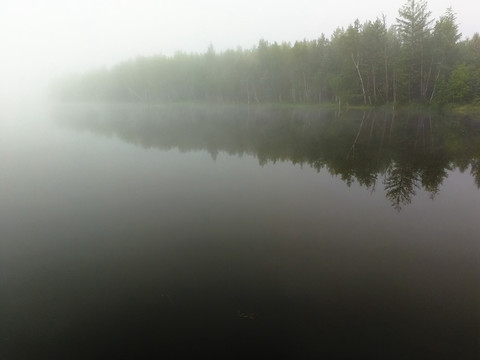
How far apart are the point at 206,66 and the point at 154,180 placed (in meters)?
95.7

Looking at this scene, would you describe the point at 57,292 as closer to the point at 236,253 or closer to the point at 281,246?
the point at 236,253

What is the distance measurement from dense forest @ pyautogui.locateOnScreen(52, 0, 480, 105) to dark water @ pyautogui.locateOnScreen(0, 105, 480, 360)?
4612 centimetres

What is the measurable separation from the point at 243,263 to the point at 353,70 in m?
62.3

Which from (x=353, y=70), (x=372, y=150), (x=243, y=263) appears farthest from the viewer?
(x=353, y=70)

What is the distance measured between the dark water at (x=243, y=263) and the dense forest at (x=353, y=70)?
46.1 m

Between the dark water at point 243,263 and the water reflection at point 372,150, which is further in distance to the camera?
the water reflection at point 372,150

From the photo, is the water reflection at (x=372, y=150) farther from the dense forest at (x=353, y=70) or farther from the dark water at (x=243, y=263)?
the dense forest at (x=353, y=70)

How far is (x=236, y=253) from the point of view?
8164 millimetres

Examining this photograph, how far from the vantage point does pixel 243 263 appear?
768 centimetres

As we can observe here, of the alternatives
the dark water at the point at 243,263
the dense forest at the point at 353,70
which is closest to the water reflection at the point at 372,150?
the dark water at the point at 243,263

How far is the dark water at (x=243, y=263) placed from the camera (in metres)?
5.53

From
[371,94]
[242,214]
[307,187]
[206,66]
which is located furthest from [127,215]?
[206,66]

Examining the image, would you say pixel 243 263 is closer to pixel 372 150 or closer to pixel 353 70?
pixel 372 150

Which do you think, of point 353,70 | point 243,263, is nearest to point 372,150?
point 243,263
